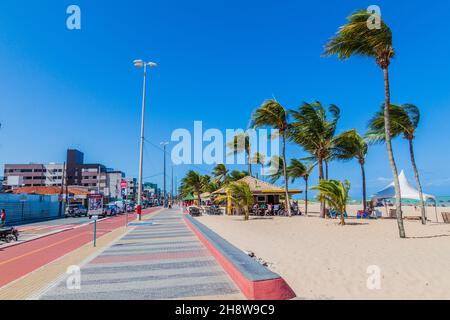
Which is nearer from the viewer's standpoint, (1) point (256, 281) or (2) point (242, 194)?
(1) point (256, 281)

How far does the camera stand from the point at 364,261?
8070 millimetres

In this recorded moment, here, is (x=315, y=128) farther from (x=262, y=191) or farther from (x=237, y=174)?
(x=237, y=174)

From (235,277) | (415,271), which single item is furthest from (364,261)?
(235,277)

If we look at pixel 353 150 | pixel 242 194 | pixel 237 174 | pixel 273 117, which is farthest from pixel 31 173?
pixel 353 150

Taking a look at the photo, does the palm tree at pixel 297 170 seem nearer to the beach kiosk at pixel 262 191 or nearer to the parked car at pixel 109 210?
the beach kiosk at pixel 262 191

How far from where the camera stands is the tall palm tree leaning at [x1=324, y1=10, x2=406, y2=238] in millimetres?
13844

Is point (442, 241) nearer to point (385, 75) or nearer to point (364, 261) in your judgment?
point (364, 261)

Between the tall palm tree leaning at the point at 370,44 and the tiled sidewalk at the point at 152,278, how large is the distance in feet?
32.2

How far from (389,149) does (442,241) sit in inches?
185

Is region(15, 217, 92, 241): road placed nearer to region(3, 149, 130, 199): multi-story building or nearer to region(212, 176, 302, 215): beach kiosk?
region(212, 176, 302, 215): beach kiosk

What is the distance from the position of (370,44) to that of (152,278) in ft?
45.3

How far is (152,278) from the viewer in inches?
269

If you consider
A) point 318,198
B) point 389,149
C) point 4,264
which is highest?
point 389,149

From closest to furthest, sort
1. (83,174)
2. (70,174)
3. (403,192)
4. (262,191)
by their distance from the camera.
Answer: (262,191)
(403,192)
(70,174)
(83,174)
